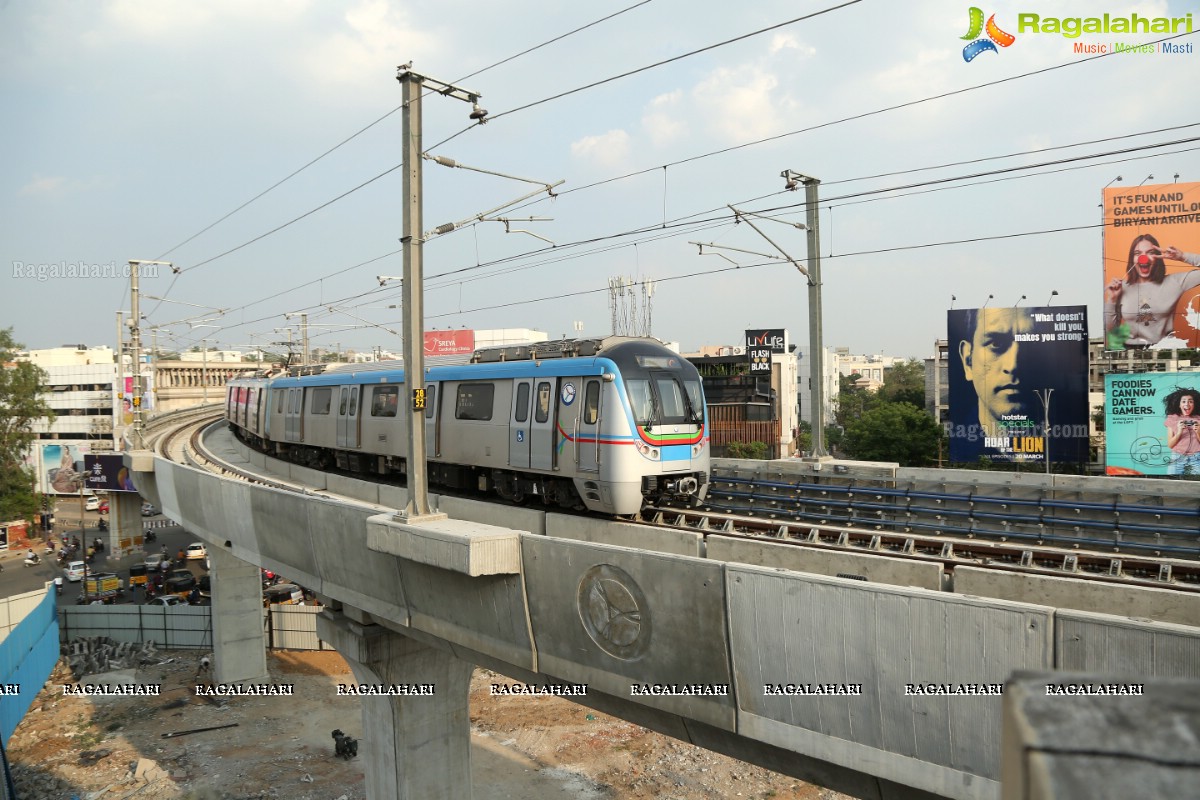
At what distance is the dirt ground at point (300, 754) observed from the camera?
70.5 feet

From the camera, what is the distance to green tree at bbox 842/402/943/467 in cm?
5403

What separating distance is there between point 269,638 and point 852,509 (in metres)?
30.2

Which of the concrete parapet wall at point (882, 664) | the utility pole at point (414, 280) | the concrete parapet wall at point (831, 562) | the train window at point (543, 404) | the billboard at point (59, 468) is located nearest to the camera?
the concrete parapet wall at point (882, 664)

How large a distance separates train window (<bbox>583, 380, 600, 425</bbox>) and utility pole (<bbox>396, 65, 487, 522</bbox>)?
3.11 meters

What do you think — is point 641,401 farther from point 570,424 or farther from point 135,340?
point 135,340

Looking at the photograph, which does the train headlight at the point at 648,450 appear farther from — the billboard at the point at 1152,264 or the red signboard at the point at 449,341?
the red signboard at the point at 449,341

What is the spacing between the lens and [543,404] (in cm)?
1402

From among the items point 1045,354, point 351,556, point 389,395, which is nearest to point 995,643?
point 351,556

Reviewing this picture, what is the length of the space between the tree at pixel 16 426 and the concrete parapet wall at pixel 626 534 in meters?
61.8

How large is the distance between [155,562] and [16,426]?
941 inches

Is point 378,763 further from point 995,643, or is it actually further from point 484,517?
point 995,643

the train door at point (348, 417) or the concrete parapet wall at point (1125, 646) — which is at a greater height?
the train door at point (348, 417)

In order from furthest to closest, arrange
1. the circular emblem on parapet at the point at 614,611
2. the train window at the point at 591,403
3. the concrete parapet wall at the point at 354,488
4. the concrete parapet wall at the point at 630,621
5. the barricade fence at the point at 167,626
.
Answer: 1. the barricade fence at the point at 167,626
2. the concrete parapet wall at the point at 354,488
3. the train window at the point at 591,403
4. the circular emblem on parapet at the point at 614,611
5. the concrete parapet wall at the point at 630,621

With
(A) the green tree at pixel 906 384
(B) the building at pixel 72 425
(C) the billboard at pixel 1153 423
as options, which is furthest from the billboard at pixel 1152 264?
(B) the building at pixel 72 425
